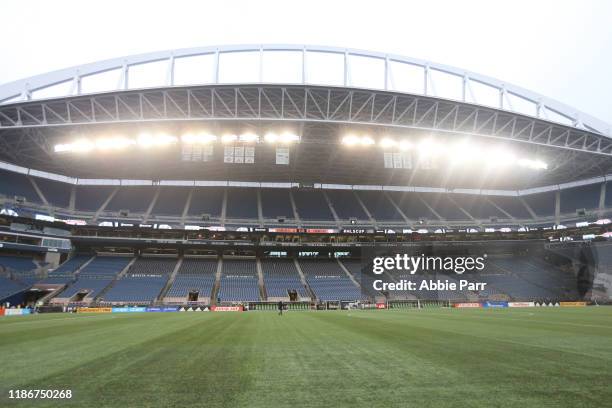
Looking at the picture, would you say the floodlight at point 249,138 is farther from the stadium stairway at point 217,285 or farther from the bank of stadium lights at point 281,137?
the stadium stairway at point 217,285

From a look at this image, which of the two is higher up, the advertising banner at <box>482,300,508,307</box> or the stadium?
the stadium

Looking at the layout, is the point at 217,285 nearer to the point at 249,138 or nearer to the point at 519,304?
the point at 249,138

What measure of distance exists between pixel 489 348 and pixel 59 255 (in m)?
49.9

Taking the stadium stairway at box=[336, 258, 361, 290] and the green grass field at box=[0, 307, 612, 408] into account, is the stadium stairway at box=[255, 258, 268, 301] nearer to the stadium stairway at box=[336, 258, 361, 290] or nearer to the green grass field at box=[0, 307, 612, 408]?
the stadium stairway at box=[336, 258, 361, 290]

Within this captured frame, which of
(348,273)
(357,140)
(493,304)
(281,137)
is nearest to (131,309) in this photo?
(281,137)

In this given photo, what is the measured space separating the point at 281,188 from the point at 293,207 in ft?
13.7

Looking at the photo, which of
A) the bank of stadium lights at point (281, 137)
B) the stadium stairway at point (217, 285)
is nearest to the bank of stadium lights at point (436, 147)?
the bank of stadium lights at point (281, 137)

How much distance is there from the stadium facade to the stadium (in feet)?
0.80

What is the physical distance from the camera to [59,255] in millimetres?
43312

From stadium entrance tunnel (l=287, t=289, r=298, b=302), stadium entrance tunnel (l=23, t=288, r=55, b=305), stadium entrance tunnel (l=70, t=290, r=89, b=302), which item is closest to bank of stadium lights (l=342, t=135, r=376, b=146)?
stadium entrance tunnel (l=287, t=289, r=298, b=302)

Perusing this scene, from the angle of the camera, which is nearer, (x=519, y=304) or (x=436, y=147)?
(x=436, y=147)

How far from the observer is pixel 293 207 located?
5284cm

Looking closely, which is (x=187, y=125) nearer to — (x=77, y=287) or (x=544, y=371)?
(x=77, y=287)

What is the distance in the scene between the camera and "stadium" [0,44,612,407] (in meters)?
31.0
